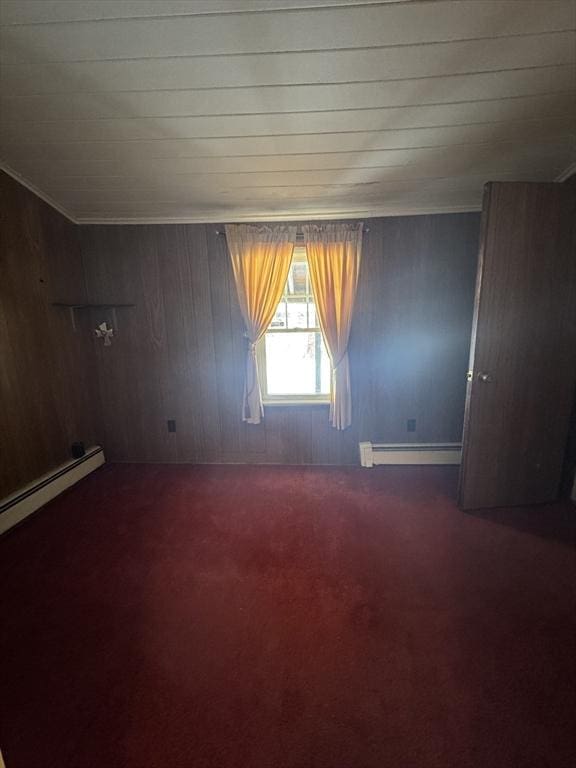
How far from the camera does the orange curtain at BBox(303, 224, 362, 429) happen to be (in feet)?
8.45

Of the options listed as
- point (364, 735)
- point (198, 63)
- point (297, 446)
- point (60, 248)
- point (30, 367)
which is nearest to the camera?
point (364, 735)

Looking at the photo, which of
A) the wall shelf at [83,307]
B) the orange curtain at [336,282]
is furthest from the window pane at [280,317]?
the wall shelf at [83,307]

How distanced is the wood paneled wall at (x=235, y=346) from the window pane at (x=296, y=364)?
21cm

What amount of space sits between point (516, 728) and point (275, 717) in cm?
81

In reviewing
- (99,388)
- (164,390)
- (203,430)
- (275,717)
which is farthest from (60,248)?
(275,717)

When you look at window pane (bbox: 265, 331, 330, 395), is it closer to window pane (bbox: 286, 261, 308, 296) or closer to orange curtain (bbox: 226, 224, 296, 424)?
orange curtain (bbox: 226, 224, 296, 424)

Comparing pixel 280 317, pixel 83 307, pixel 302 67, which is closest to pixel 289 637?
pixel 280 317

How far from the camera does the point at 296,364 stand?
295 centimetres

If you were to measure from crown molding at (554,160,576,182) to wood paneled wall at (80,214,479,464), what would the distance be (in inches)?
20.8

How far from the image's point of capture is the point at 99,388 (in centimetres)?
303

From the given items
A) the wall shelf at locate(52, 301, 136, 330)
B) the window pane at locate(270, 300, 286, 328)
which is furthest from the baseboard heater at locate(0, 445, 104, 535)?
the window pane at locate(270, 300, 286, 328)

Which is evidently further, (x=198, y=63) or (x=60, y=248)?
(x=60, y=248)

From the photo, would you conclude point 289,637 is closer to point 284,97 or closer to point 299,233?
point 284,97

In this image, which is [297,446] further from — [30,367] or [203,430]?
[30,367]
